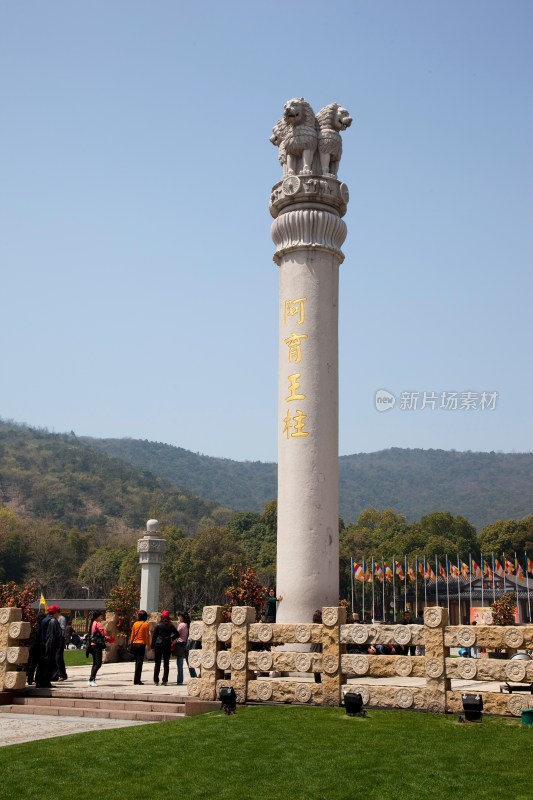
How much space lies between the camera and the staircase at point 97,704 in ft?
42.8

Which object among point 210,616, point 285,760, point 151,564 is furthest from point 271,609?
point 151,564

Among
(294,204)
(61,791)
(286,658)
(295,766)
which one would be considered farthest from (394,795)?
(294,204)

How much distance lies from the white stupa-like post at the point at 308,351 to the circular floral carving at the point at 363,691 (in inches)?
180

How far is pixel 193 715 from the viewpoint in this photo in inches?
502

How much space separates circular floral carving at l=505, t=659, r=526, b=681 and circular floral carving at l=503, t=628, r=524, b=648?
9.0 inches

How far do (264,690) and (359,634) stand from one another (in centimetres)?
192

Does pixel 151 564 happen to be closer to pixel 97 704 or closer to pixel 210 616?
pixel 97 704

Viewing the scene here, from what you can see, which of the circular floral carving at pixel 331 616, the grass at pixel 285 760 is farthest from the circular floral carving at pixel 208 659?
the circular floral carving at pixel 331 616

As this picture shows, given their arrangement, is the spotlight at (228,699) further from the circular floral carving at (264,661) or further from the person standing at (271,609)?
the person standing at (271,609)

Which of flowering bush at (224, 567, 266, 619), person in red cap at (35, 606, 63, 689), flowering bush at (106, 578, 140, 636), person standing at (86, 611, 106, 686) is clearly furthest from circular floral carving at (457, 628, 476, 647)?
flowering bush at (106, 578, 140, 636)

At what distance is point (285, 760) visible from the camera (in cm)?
927

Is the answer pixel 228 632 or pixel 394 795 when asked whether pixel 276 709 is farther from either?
pixel 394 795

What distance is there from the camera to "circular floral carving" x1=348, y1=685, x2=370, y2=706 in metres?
12.5

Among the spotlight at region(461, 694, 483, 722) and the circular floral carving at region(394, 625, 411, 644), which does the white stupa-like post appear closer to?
the circular floral carving at region(394, 625, 411, 644)
